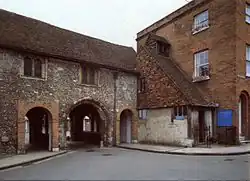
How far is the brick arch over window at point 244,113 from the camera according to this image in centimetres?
1894

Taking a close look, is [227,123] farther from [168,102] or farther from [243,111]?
[168,102]

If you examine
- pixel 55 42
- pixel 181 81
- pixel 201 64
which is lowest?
pixel 181 81

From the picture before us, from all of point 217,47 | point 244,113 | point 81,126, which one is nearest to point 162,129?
point 244,113

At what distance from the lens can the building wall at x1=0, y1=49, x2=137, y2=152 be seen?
1528 centimetres

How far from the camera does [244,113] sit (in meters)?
19.2

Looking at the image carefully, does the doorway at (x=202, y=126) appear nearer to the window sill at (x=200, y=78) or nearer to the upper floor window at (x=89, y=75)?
the window sill at (x=200, y=78)

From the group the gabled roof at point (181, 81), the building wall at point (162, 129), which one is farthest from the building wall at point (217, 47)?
the building wall at point (162, 129)

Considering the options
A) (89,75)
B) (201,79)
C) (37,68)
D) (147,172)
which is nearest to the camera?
(147,172)

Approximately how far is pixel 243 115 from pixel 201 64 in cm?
471

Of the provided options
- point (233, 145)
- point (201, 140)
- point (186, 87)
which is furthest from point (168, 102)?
point (233, 145)

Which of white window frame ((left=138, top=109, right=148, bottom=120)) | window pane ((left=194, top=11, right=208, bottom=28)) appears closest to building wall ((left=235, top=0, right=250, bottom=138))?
window pane ((left=194, top=11, right=208, bottom=28))

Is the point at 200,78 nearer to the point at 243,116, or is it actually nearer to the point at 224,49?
the point at 224,49

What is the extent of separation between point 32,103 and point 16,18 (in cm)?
691

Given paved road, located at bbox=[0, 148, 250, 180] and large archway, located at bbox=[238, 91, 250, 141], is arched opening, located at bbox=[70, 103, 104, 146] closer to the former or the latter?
large archway, located at bbox=[238, 91, 250, 141]
